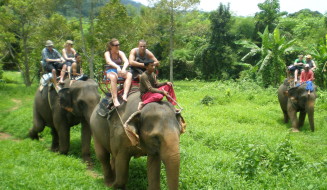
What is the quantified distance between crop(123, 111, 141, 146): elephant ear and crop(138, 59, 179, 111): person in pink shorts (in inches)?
6.7

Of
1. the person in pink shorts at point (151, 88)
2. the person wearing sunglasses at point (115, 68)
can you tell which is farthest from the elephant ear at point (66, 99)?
the person in pink shorts at point (151, 88)

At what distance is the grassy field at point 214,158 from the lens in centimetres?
593

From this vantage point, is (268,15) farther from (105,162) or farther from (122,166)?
(122,166)

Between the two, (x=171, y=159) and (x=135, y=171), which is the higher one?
(x=171, y=159)

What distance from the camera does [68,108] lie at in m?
7.96

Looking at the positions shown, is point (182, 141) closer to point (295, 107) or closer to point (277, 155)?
point (277, 155)

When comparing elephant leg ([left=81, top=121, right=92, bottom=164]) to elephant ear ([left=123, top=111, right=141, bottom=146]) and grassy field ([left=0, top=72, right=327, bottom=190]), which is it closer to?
grassy field ([left=0, top=72, right=327, bottom=190])

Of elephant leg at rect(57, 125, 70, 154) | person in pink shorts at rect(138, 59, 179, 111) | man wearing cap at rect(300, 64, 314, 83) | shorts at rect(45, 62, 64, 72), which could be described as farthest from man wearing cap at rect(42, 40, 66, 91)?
man wearing cap at rect(300, 64, 314, 83)

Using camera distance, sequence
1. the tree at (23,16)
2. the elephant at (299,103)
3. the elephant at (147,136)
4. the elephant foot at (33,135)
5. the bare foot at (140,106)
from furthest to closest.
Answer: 1. the tree at (23,16)
2. the elephant at (299,103)
3. the elephant foot at (33,135)
4. the bare foot at (140,106)
5. the elephant at (147,136)

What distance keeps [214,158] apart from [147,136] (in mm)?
2998

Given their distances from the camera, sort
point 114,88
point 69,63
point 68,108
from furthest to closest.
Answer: point 69,63 < point 68,108 < point 114,88

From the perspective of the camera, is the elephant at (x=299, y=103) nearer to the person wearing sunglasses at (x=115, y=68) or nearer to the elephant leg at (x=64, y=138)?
the person wearing sunglasses at (x=115, y=68)

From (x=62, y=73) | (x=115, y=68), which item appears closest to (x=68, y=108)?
(x=62, y=73)

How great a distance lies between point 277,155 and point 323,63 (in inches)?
604
